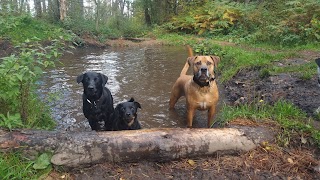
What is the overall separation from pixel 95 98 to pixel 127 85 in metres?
3.54

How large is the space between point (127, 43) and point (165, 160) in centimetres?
1572

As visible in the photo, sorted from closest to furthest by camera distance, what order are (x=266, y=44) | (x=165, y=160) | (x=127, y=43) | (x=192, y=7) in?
(x=165, y=160) < (x=266, y=44) < (x=127, y=43) < (x=192, y=7)

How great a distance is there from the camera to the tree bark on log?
326 cm

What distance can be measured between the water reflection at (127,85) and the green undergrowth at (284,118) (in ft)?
4.77

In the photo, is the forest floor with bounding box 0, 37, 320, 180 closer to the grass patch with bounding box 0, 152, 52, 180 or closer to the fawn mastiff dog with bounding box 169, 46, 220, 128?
the grass patch with bounding box 0, 152, 52, 180

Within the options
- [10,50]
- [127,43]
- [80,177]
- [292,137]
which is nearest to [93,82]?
[80,177]

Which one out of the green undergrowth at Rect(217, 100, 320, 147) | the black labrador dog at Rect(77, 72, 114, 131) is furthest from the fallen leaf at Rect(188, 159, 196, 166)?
the black labrador dog at Rect(77, 72, 114, 131)

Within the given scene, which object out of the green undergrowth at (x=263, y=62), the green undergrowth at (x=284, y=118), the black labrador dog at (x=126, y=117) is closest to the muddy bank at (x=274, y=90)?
the green undergrowth at (x=263, y=62)

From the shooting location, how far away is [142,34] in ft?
73.6

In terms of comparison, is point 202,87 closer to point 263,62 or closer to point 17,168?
point 17,168

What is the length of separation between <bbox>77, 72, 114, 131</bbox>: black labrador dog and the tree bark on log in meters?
1.38

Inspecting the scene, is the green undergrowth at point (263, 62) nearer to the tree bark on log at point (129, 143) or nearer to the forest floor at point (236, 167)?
the forest floor at point (236, 167)

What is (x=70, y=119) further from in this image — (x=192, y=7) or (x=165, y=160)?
(x=192, y=7)

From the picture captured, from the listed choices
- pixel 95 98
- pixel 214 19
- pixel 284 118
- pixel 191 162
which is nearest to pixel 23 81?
pixel 95 98
